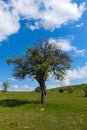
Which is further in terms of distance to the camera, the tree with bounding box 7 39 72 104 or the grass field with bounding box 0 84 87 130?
the tree with bounding box 7 39 72 104

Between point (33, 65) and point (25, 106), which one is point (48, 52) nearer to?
point (33, 65)

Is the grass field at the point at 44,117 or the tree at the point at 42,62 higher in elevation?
the tree at the point at 42,62

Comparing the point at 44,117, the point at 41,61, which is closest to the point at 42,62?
the point at 41,61

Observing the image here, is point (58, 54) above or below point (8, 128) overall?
above

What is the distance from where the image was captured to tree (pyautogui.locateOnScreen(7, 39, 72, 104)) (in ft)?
198

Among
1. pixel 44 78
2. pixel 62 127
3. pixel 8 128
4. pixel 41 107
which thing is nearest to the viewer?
pixel 8 128

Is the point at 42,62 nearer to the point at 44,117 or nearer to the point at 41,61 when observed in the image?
the point at 41,61

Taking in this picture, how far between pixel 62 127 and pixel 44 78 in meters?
30.1

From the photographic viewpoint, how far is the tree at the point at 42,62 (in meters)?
60.3

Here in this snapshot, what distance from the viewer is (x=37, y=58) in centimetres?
6047

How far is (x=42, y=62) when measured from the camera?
6047 centimetres

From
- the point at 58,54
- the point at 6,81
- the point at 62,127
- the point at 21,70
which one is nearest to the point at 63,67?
the point at 58,54

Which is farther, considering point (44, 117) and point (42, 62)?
point (42, 62)

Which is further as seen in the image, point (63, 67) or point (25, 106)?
point (63, 67)
